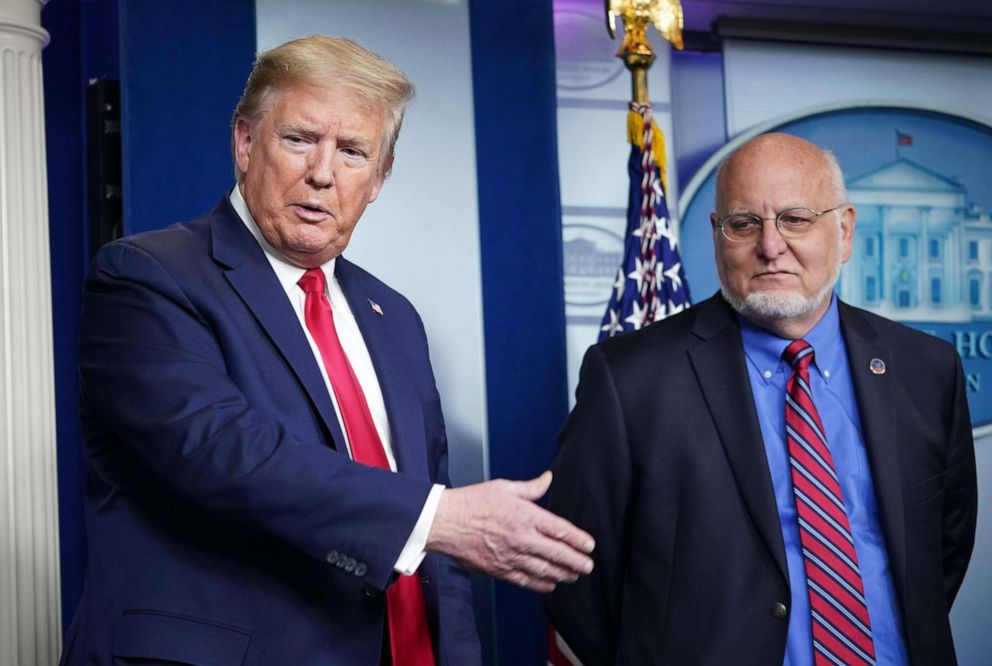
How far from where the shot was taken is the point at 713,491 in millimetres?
2318

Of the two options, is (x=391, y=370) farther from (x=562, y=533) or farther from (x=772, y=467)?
(x=772, y=467)

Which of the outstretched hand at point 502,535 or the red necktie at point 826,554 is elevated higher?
the outstretched hand at point 502,535

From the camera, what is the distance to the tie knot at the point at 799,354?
7.86 feet

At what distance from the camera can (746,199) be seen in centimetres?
247

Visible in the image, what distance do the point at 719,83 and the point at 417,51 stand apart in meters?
1.48

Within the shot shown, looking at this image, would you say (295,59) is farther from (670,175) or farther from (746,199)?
(670,175)

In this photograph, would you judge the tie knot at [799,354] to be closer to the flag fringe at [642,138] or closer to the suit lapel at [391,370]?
the suit lapel at [391,370]

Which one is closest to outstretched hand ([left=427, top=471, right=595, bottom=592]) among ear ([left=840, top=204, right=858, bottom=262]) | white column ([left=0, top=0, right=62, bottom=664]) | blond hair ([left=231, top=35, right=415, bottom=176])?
blond hair ([left=231, top=35, right=415, bottom=176])

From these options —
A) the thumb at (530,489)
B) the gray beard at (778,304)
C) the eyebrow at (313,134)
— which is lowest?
the thumb at (530,489)

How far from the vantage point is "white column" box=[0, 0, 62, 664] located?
113 inches

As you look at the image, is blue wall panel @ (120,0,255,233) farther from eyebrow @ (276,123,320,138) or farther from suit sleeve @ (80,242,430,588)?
suit sleeve @ (80,242,430,588)

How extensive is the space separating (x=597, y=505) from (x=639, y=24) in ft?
5.91

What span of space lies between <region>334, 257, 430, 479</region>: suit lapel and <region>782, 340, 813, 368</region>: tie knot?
0.82 meters

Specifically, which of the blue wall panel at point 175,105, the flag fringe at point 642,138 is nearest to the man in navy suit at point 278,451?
the blue wall panel at point 175,105
